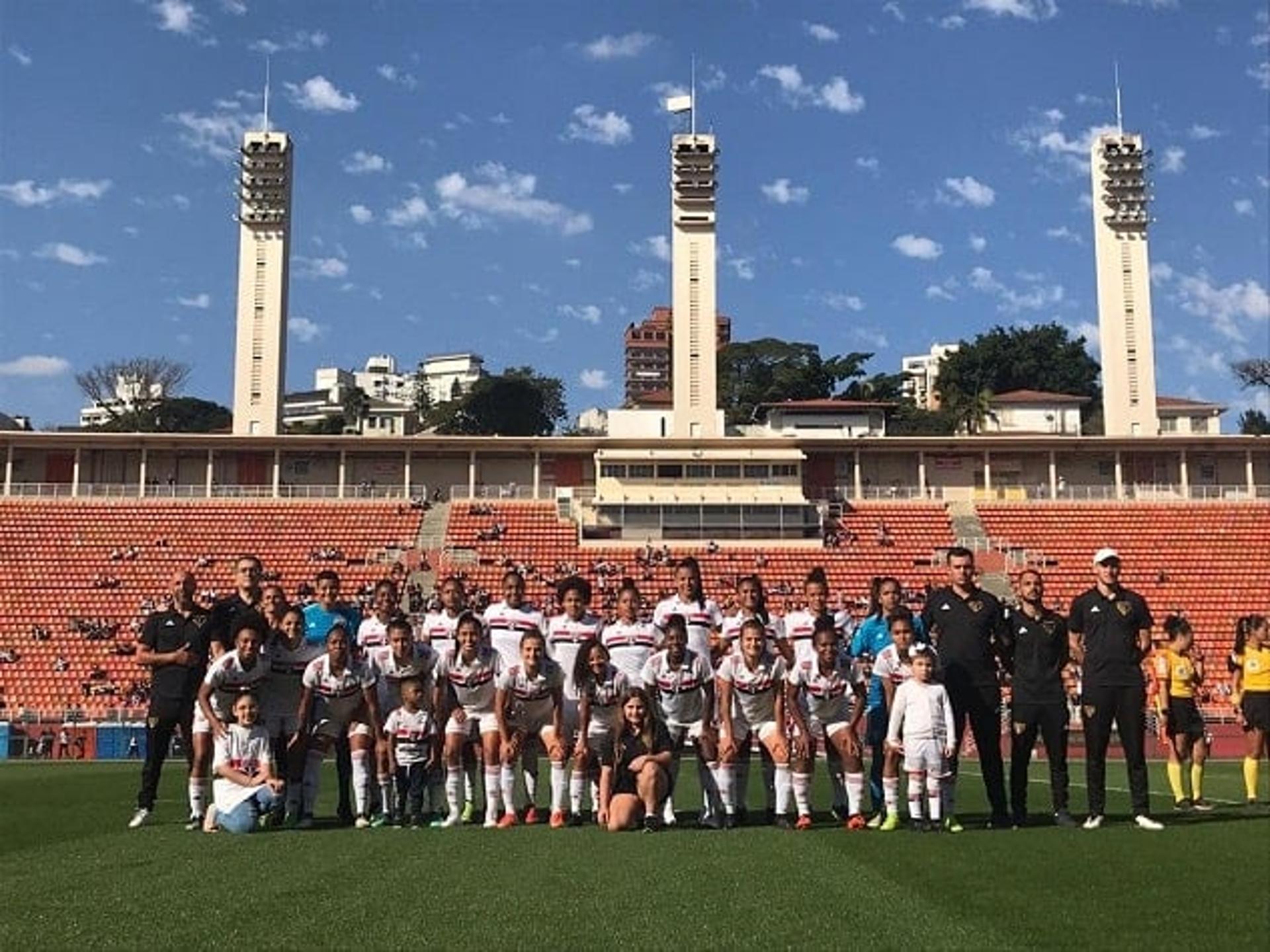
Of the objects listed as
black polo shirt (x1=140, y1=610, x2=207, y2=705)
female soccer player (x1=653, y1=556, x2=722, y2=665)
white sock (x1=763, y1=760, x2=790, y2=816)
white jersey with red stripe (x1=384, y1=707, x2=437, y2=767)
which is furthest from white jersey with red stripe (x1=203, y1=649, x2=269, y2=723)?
white sock (x1=763, y1=760, x2=790, y2=816)

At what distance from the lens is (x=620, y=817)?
852cm

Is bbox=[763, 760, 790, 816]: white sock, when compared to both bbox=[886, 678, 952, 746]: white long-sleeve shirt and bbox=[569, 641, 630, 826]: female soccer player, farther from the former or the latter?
bbox=[569, 641, 630, 826]: female soccer player

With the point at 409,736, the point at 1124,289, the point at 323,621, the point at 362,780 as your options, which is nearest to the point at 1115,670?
the point at 409,736

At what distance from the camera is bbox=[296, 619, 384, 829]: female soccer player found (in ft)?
29.9

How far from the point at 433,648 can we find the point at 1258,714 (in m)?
7.78

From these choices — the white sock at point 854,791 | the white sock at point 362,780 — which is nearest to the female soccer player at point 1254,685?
the white sock at point 854,791

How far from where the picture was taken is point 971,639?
29.3 ft

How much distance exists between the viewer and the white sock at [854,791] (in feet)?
28.7

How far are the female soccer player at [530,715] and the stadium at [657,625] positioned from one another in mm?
54

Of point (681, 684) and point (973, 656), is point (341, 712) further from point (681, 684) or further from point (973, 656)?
point (973, 656)

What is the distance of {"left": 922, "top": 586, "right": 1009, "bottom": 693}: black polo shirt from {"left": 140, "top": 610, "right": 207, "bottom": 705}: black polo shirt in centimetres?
594

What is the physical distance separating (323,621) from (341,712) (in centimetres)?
91

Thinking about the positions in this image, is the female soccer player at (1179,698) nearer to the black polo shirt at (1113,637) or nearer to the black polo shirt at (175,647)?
the black polo shirt at (1113,637)

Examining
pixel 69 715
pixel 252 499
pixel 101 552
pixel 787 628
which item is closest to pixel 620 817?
pixel 787 628
